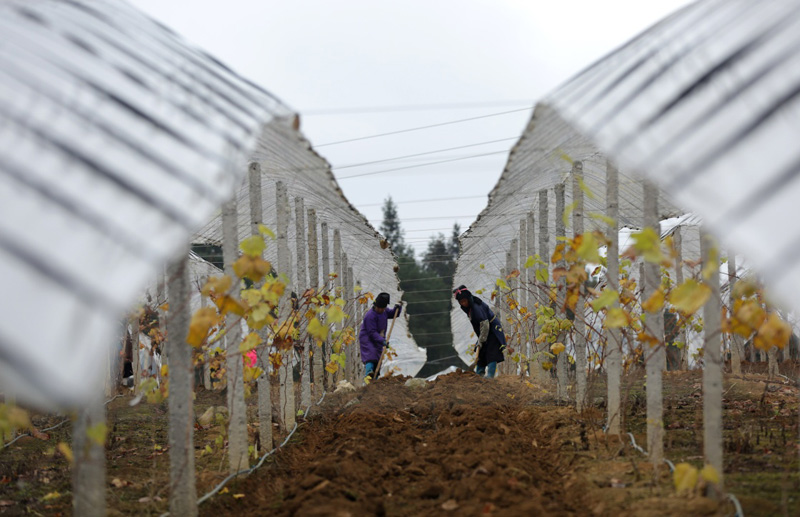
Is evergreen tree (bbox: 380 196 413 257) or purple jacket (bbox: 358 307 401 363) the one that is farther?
evergreen tree (bbox: 380 196 413 257)

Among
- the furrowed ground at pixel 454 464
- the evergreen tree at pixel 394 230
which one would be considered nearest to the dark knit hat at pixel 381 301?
the furrowed ground at pixel 454 464

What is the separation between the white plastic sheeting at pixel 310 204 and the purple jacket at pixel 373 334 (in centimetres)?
67

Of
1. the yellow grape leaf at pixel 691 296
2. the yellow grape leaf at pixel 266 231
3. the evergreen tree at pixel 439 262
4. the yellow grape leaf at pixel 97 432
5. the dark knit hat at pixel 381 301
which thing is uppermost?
the evergreen tree at pixel 439 262

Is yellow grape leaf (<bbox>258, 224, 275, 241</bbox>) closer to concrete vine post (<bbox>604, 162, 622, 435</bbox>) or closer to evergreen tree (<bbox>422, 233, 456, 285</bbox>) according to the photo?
concrete vine post (<bbox>604, 162, 622, 435</bbox>)

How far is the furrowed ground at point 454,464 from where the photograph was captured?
4098 millimetres

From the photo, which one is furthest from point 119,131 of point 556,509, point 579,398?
point 579,398

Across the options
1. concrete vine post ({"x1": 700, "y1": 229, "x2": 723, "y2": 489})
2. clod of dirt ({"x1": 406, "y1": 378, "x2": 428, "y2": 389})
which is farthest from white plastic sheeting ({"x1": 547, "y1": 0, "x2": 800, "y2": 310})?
A: clod of dirt ({"x1": 406, "y1": 378, "x2": 428, "y2": 389})

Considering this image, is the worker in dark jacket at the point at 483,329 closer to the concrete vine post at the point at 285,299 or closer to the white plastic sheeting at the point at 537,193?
the white plastic sheeting at the point at 537,193

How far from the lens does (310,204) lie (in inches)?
377

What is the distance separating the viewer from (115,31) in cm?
395

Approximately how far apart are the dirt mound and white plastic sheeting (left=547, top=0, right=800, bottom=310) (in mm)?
1743

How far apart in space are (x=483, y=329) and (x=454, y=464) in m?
5.73

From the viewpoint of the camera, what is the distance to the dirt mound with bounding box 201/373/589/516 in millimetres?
4090

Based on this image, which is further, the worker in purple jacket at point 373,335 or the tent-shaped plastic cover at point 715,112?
the worker in purple jacket at point 373,335
